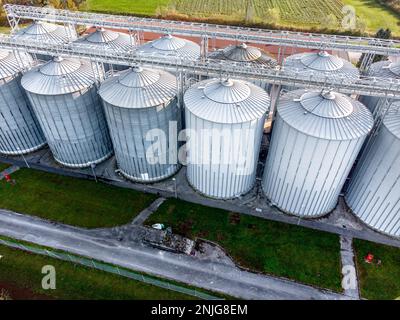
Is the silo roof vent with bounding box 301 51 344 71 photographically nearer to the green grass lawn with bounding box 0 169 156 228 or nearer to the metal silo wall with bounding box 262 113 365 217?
the metal silo wall with bounding box 262 113 365 217

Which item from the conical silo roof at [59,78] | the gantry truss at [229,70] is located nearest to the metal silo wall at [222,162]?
the gantry truss at [229,70]

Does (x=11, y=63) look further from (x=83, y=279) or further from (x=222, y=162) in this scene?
(x=222, y=162)

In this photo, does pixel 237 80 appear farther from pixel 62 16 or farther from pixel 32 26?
pixel 32 26

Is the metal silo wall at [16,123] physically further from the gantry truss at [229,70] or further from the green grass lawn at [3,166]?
the gantry truss at [229,70]

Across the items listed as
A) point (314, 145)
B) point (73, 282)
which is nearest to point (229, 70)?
point (314, 145)

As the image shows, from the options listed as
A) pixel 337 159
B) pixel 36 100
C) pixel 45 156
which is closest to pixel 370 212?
pixel 337 159

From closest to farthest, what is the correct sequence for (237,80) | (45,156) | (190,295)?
(190,295) < (237,80) < (45,156)
